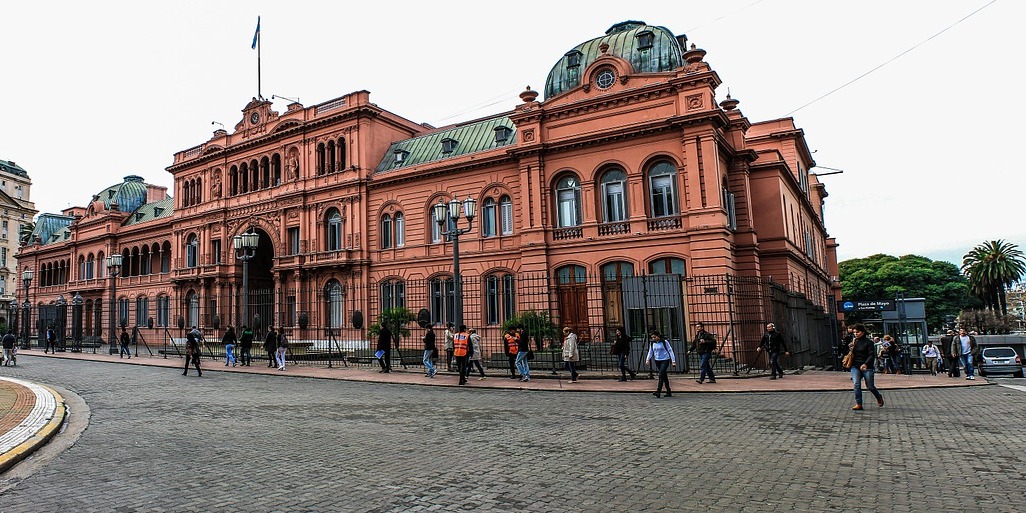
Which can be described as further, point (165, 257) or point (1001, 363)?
point (165, 257)

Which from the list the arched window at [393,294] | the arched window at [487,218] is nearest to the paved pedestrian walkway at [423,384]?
the arched window at [393,294]

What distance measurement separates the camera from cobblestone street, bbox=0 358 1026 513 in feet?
18.9

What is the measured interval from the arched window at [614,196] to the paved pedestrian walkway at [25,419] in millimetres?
20325

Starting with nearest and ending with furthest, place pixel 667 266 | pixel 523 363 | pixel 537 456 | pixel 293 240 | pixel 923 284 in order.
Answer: pixel 537 456, pixel 523 363, pixel 667 266, pixel 293 240, pixel 923 284

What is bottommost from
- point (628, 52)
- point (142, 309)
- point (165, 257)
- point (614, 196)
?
point (142, 309)

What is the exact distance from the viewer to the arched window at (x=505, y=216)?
30000 millimetres

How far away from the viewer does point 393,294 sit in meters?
32.6

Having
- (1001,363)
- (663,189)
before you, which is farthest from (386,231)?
(1001,363)

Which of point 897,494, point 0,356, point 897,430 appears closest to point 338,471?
point 897,494

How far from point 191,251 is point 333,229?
14.8 m

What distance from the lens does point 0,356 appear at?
951 inches

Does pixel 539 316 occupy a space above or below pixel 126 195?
below

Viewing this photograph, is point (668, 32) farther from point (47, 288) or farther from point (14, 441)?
point (47, 288)

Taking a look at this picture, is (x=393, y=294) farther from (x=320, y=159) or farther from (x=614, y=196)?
(x=614, y=196)
